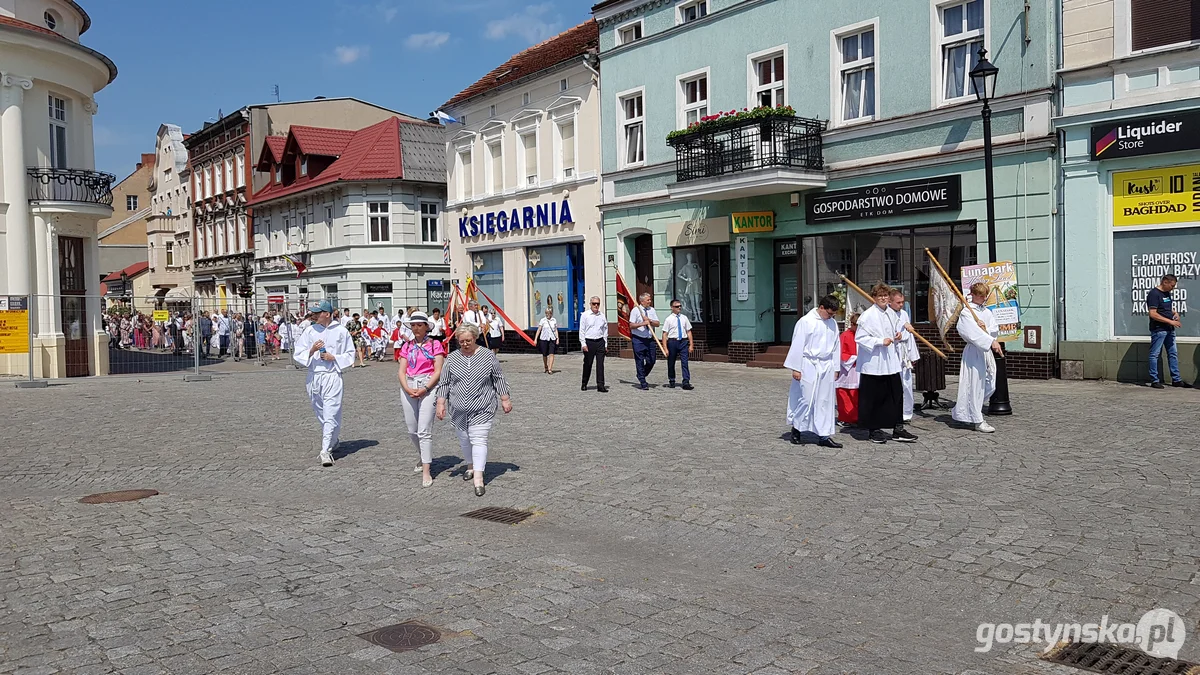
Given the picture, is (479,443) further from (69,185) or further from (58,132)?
(58,132)

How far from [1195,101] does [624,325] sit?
A: 989 centimetres

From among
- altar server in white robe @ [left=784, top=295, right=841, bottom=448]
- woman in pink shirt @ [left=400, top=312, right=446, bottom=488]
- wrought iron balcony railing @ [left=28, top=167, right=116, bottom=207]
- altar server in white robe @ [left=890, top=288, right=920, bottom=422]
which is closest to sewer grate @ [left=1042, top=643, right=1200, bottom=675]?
altar server in white robe @ [left=784, top=295, right=841, bottom=448]

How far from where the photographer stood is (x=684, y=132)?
22.6 metres

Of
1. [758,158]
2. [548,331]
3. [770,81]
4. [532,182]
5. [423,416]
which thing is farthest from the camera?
[532,182]

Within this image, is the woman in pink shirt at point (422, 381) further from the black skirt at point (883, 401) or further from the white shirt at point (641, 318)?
the white shirt at point (641, 318)

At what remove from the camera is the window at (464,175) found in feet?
111

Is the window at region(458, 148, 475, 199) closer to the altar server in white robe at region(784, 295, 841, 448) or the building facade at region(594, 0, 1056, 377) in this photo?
the building facade at region(594, 0, 1056, 377)

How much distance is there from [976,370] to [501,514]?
6.47 meters

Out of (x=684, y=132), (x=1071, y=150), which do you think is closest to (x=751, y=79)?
(x=684, y=132)

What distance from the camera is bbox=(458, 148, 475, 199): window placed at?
33.8 m

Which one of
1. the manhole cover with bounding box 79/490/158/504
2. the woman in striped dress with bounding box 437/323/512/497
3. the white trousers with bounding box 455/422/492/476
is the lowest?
the manhole cover with bounding box 79/490/158/504

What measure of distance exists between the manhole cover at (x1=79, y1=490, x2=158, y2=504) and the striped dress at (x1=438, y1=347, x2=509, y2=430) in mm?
2885

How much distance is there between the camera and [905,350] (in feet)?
40.5

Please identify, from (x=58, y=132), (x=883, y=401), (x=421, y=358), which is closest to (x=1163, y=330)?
(x=883, y=401)
